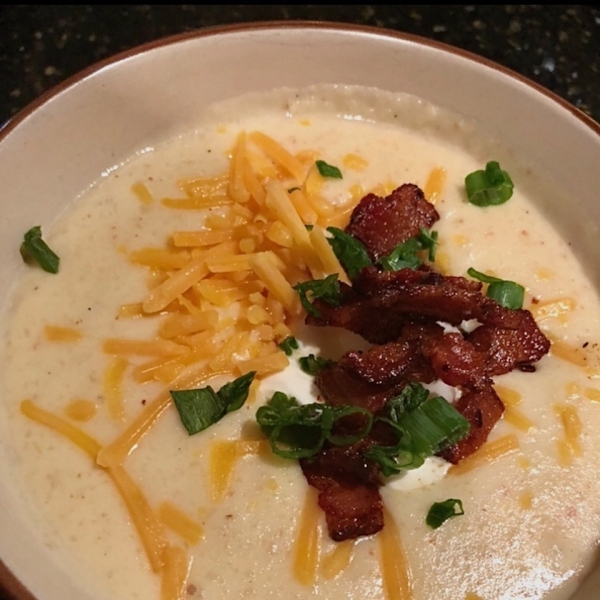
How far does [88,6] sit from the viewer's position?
2.74 m

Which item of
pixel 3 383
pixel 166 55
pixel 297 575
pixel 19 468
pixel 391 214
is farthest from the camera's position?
pixel 166 55

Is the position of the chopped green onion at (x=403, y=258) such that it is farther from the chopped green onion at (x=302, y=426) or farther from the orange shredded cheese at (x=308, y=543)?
the orange shredded cheese at (x=308, y=543)

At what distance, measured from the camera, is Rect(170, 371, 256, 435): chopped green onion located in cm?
164

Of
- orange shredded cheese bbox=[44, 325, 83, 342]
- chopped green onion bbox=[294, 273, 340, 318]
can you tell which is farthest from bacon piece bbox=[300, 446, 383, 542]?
orange shredded cheese bbox=[44, 325, 83, 342]

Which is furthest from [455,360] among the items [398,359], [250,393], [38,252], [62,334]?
[38,252]

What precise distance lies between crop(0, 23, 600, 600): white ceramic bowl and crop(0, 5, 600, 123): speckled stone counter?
0.53 metres

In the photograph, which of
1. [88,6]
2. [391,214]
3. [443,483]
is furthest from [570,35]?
[443,483]

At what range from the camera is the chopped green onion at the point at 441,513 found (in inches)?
61.6

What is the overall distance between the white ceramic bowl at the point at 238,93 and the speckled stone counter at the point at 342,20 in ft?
1.75

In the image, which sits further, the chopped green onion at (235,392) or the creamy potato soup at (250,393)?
the chopped green onion at (235,392)

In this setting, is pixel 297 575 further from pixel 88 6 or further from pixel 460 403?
pixel 88 6

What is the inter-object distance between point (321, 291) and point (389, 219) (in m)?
0.34

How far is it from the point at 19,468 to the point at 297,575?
635 millimetres

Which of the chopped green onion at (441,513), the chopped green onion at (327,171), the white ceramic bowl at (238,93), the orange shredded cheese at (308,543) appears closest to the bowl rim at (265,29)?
the white ceramic bowl at (238,93)
